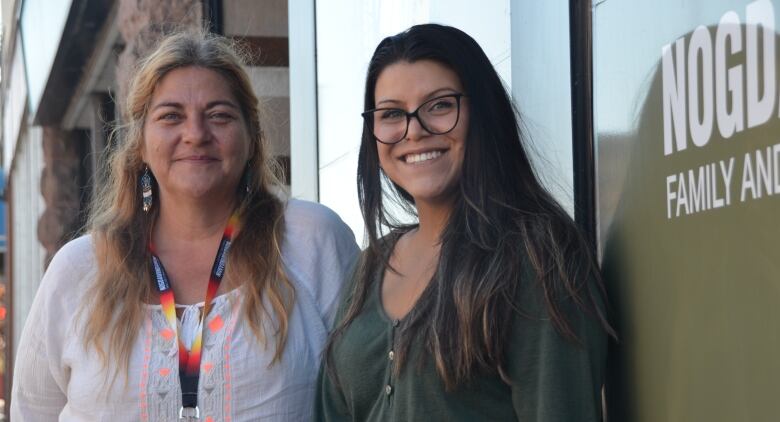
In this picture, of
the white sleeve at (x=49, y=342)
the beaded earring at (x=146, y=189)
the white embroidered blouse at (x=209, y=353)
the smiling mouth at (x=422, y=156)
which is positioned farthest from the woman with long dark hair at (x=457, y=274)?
the white sleeve at (x=49, y=342)

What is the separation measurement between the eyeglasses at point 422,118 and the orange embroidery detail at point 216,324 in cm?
69

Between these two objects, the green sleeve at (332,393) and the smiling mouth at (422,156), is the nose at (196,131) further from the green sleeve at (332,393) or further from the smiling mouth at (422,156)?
the smiling mouth at (422,156)

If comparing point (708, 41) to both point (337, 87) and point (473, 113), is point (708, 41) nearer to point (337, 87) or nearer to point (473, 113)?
point (473, 113)

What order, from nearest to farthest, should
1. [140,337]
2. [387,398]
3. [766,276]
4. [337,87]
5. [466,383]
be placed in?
[766,276] → [466,383] → [387,398] → [140,337] → [337,87]

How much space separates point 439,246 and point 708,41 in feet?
2.81

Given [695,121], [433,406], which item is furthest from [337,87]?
[695,121]

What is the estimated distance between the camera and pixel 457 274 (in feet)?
7.86

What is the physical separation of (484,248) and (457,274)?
75mm

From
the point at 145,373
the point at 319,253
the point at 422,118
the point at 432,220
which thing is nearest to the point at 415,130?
the point at 422,118

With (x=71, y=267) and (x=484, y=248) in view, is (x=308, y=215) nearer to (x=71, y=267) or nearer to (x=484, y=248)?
(x=71, y=267)

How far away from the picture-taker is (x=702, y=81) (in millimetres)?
1940

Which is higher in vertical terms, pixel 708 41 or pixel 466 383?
pixel 708 41

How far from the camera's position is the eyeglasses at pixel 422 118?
250 cm

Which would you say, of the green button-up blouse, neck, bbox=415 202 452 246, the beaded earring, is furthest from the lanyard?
neck, bbox=415 202 452 246
